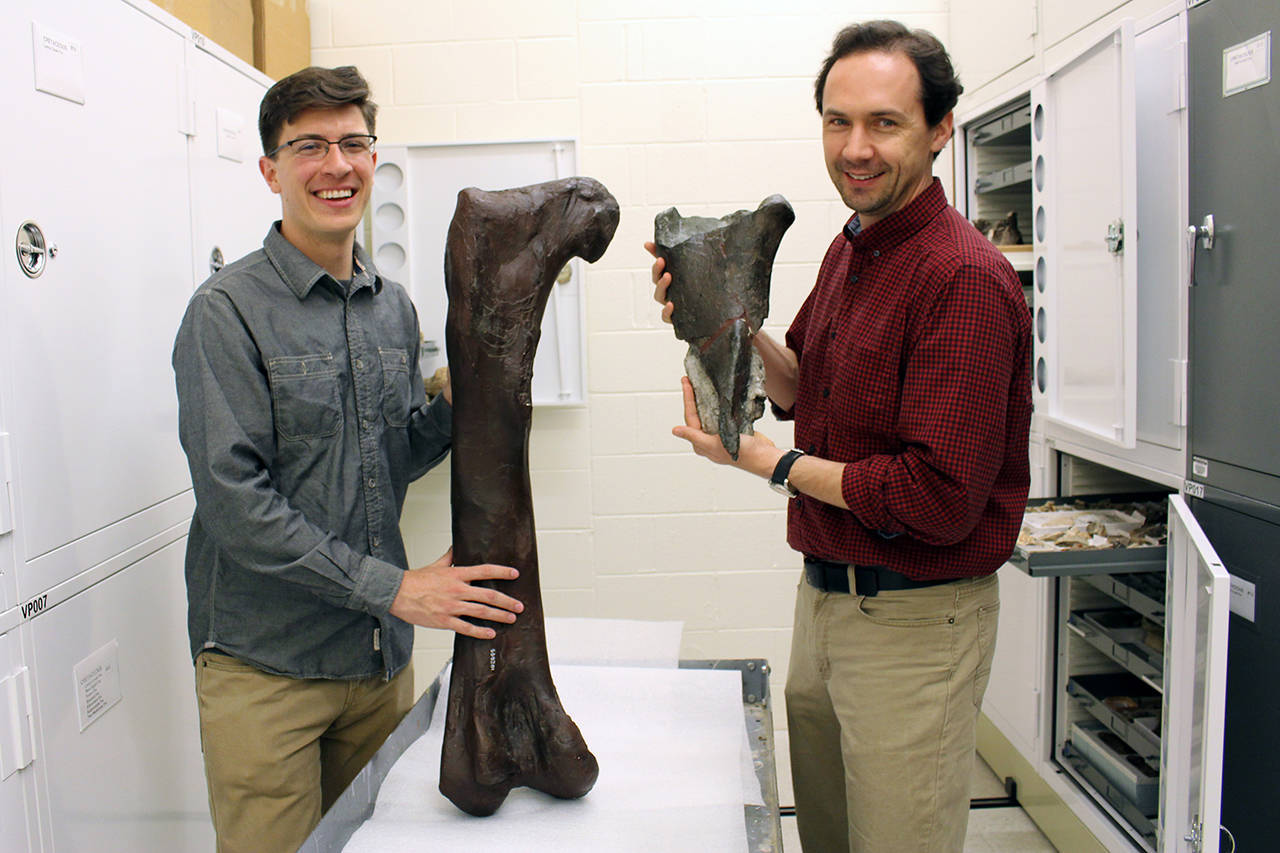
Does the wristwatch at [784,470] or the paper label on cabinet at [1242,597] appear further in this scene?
the paper label on cabinet at [1242,597]

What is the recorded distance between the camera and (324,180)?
160 centimetres

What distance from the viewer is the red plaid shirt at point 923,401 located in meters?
1.51

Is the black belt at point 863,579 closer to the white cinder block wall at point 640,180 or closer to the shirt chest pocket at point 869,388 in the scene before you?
the shirt chest pocket at point 869,388

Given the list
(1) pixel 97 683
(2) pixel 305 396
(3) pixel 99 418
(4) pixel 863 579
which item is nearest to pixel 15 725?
(1) pixel 97 683

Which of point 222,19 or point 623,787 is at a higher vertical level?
point 222,19

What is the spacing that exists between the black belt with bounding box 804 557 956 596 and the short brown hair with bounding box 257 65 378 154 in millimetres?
1163

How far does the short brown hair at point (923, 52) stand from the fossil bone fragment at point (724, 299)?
289 mm

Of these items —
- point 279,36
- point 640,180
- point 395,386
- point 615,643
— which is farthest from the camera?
point 640,180

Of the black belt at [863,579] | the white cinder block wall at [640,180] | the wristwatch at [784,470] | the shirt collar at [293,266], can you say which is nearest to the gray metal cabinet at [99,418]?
the shirt collar at [293,266]

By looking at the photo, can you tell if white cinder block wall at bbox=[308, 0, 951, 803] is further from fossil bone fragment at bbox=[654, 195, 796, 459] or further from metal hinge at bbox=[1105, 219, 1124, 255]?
fossil bone fragment at bbox=[654, 195, 796, 459]

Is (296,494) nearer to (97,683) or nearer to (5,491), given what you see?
(5,491)

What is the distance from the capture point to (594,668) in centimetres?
193

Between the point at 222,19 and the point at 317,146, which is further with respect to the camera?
the point at 222,19

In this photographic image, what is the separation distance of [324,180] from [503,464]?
0.57m
